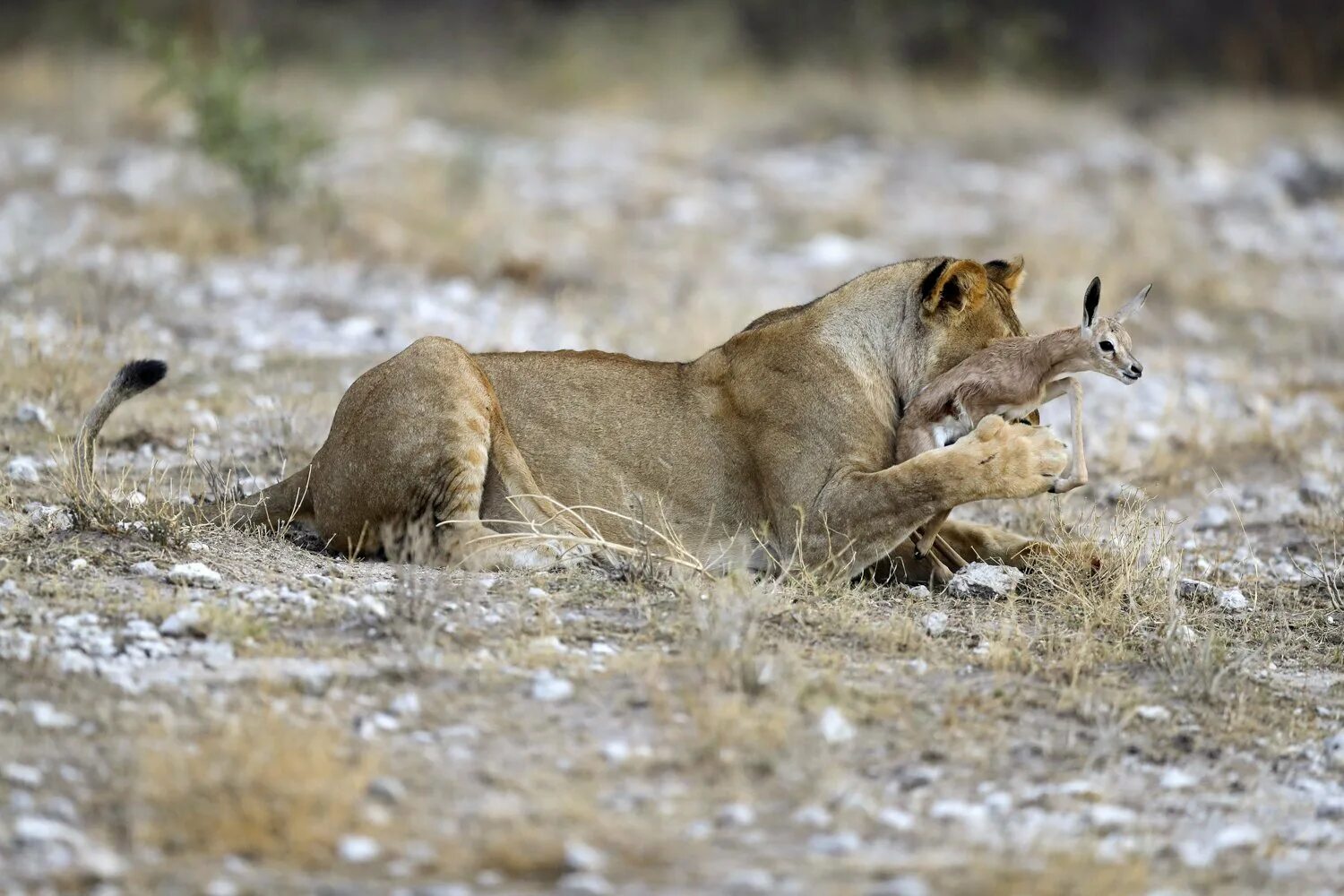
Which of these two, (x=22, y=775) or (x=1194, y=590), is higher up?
(x=1194, y=590)

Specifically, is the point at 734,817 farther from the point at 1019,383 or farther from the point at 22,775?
the point at 1019,383

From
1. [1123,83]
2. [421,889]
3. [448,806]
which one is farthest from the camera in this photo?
[1123,83]

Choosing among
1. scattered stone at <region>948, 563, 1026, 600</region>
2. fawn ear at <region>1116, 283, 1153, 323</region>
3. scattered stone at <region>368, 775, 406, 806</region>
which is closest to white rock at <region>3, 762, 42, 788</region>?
scattered stone at <region>368, 775, 406, 806</region>

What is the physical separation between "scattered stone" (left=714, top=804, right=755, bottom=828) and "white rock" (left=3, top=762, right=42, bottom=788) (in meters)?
1.44

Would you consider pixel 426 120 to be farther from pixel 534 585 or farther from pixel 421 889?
pixel 421 889

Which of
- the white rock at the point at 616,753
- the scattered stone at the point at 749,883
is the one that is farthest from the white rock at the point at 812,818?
the white rock at the point at 616,753

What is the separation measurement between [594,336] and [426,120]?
783cm

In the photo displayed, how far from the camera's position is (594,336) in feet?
30.3

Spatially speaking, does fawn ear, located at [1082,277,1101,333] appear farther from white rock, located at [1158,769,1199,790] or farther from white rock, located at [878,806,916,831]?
white rock, located at [878,806,916,831]

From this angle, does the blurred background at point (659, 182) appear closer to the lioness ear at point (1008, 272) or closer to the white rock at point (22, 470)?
the white rock at point (22, 470)

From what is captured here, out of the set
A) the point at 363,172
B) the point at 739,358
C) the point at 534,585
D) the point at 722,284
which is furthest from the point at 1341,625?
the point at 363,172

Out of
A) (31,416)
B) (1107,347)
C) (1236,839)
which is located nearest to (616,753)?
(1236,839)

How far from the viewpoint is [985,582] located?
18.2 feet

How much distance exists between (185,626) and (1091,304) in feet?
9.18
